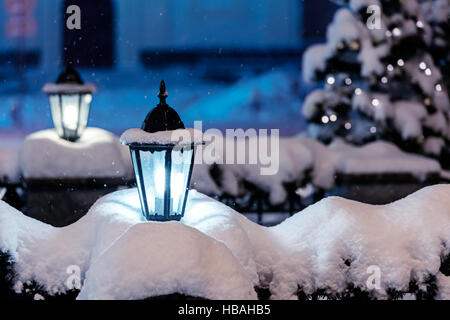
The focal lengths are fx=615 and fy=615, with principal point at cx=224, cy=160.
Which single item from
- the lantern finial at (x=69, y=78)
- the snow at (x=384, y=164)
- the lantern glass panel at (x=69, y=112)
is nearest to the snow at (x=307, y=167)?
the snow at (x=384, y=164)

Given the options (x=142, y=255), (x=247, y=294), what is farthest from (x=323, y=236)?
(x=142, y=255)

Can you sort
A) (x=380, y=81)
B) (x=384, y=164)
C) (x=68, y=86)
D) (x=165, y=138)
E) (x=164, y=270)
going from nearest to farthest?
1. (x=164, y=270)
2. (x=165, y=138)
3. (x=68, y=86)
4. (x=384, y=164)
5. (x=380, y=81)

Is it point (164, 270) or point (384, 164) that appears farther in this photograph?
point (384, 164)

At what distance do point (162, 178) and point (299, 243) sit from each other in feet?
2.76

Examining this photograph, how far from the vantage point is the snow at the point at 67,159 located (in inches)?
238

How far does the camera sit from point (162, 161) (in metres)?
3.34

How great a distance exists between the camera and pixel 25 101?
67.8ft

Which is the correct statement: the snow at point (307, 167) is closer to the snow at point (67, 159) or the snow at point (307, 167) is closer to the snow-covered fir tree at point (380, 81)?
the snow-covered fir tree at point (380, 81)

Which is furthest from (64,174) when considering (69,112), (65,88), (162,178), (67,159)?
(162,178)

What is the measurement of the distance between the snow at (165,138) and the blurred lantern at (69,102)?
120 inches

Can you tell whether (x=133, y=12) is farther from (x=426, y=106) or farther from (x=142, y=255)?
(x=142, y=255)

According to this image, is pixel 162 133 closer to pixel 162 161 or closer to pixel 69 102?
pixel 162 161

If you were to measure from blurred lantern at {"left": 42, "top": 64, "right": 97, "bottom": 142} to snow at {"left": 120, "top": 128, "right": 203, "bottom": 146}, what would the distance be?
3.05 meters

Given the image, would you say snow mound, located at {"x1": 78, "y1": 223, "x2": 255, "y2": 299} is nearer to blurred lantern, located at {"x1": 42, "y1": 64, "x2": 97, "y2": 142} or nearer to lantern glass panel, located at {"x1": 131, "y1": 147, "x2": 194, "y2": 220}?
lantern glass panel, located at {"x1": 131, "y1": 147, "x2": 194, "y2": 220}
